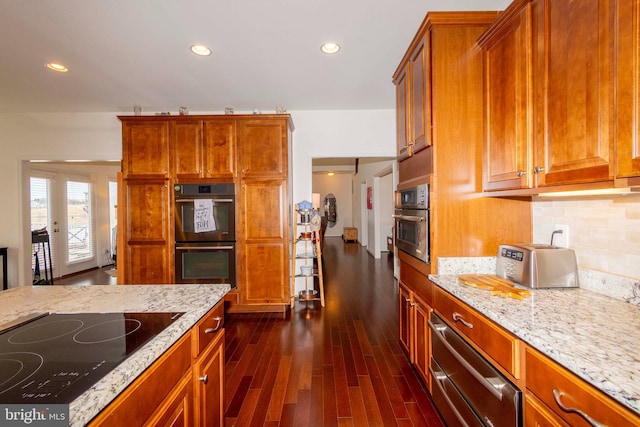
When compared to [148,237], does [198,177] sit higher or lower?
higher

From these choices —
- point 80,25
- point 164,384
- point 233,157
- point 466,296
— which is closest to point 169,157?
point 233,157

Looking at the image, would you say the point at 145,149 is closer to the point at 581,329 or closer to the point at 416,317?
the point at 416,317

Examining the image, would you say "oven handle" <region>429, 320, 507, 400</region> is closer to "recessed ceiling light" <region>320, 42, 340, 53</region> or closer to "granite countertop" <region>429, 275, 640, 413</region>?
"granite countertop" <region>429, 275, 640, 413</region>

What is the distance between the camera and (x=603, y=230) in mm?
1350

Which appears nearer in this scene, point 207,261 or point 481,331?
point 481,331

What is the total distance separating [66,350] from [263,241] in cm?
234

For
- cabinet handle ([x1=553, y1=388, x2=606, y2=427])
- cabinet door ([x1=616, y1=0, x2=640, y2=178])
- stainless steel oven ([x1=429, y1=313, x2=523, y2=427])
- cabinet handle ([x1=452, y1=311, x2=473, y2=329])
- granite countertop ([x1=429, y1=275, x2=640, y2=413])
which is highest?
cabinet door ([x1=616, y1=0, x2=640, y2=178])

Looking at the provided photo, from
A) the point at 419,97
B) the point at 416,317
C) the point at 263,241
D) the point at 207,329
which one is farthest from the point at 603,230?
the point at 263,241

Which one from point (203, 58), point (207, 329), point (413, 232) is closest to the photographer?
point (207, 329)

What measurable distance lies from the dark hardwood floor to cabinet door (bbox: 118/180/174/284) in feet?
3.31

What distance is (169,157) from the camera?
3.12 metres

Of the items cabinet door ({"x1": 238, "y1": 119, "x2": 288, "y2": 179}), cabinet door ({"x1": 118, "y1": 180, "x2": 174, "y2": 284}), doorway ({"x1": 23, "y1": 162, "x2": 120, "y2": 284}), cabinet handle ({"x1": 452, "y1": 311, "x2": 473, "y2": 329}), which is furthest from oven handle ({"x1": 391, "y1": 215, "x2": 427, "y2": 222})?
doorway ({"x1": 23, "y1": 162, "x2": 120, "y2": 284})

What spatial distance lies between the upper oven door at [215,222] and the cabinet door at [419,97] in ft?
6.81

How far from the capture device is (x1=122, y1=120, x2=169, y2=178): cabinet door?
311 centimetres
